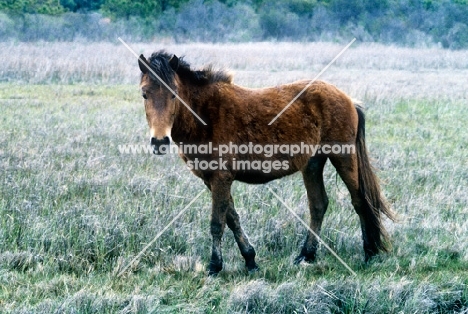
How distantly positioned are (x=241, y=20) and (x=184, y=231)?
3217cm

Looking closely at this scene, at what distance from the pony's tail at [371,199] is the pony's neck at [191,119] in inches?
66.2

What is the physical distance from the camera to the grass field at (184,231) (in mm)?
4473

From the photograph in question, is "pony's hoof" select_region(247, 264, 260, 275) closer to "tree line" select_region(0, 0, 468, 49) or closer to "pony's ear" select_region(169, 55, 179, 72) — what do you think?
"pony's ear" select_region(169, 55, 179, 72)

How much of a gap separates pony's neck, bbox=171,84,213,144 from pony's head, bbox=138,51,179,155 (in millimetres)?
242

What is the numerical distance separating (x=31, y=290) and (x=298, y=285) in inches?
87.1

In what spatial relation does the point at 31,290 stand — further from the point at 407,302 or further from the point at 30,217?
the point at 407,302

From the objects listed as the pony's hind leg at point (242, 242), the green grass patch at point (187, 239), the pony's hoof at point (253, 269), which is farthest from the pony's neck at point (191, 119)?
the pony's hoof at point (253, 269)

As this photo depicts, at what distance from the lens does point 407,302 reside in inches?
176

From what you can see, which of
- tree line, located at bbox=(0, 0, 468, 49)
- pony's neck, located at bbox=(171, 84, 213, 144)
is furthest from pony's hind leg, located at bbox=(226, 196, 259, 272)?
tree line, located at bbox=(0, 0, 468, 49)

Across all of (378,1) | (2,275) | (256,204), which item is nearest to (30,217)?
(2,275)

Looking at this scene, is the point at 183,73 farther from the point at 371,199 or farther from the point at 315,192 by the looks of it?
the point at 371,199

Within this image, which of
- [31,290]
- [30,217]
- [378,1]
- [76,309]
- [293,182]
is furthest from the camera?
[378,1]

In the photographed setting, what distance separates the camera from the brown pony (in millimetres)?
4727

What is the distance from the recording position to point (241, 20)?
36312 millimetres
